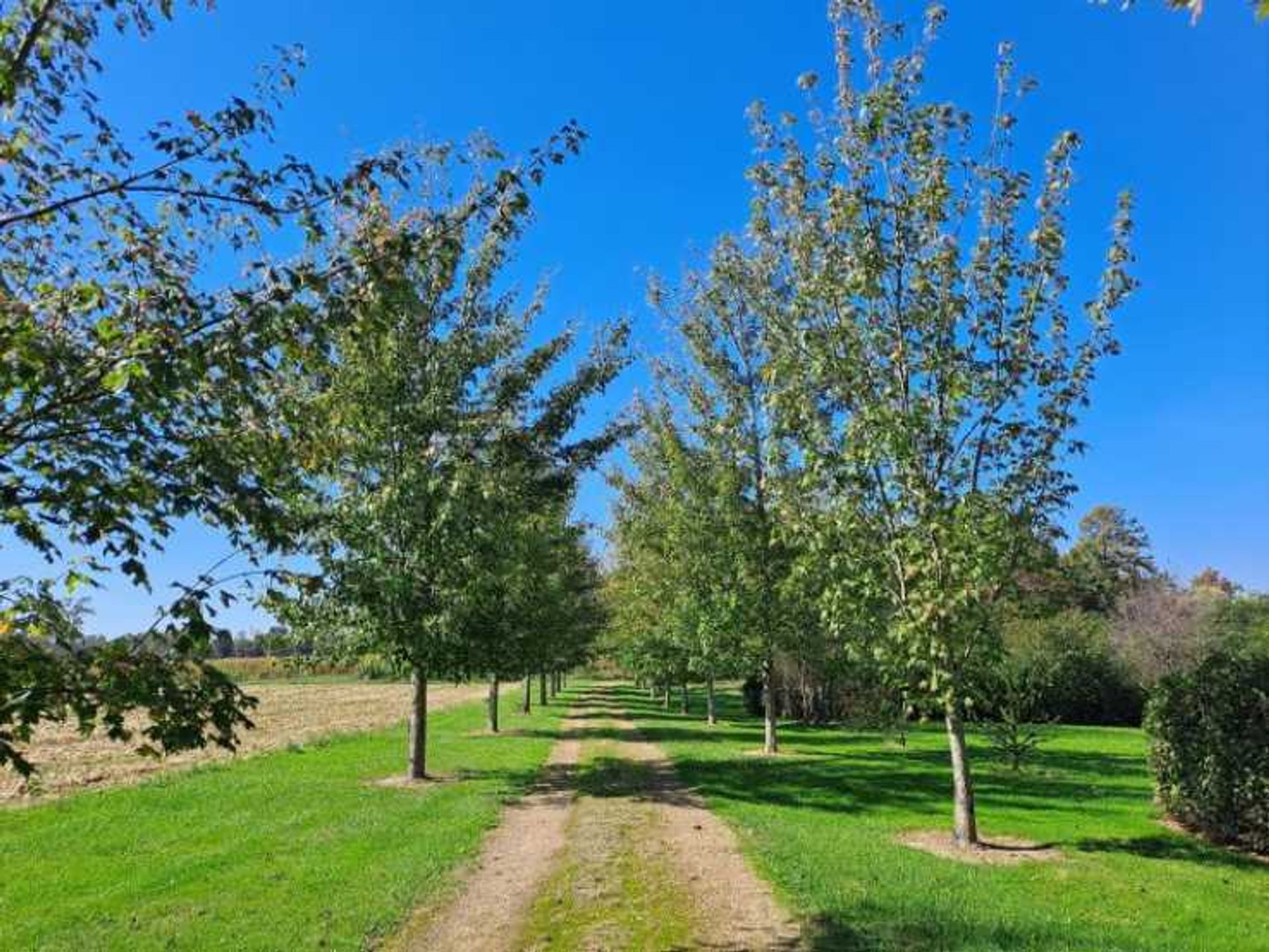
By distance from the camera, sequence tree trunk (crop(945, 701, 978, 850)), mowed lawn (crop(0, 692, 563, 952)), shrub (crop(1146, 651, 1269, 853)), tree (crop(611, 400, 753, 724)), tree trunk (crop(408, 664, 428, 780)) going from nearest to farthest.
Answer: mowed lawn (crop(0, 692, 563, 952)) < tree trunk (crop(945, 701, 978, 850)) < shrub (crop(1146, 651, 1269, 853)) < tree trunk (crop(408, 664, 428, 780)) < tree (crop(611, 400, 753, 724))

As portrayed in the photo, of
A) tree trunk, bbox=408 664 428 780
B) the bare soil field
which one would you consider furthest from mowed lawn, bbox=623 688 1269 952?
the bare soil field

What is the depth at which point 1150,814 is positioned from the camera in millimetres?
15086

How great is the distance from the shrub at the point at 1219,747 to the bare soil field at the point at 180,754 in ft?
44.4

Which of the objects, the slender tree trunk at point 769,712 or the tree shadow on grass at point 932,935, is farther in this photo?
the slender tree trunk at point 769,712

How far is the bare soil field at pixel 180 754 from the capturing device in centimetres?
1777

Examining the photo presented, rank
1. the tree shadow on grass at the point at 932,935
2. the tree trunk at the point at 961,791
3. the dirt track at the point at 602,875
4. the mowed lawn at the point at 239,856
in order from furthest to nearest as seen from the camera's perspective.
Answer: the tree trunk at the point at 961,791
the mowed lawn at the point at 239,856
the dirt track at the point at 602,875
the tree shadow on grass at the point at 932,935

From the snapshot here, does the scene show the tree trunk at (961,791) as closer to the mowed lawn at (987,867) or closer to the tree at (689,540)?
the mowed lawn at (987,867)

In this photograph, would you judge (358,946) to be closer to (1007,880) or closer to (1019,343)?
(1007,880)

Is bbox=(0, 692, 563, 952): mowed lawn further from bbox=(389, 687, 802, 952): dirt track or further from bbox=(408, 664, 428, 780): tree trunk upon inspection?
bbox=(408, 664, 428, 780): tree trunk

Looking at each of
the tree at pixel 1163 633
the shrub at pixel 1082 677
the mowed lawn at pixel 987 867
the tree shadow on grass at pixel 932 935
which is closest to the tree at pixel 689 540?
the mowed lawn at pixel 987 867

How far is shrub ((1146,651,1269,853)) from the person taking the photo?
1265 cm

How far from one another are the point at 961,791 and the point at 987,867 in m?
1.49

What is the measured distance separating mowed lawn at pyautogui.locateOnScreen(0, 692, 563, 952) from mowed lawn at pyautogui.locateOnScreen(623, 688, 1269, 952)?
14.1ft

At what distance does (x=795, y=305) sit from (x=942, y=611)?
495 cm
